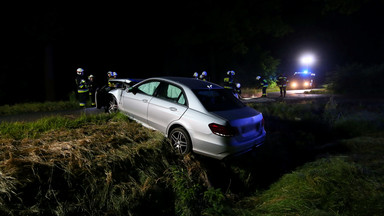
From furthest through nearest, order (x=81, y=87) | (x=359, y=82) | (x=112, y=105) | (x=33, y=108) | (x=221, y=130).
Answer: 1. (x=359, y=82)
2. (x=33, y=108)
3. (x=81, y=87)
4. (x=112, y=105)
5. (x=221, y=130)

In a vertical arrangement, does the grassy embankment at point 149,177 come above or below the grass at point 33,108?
below

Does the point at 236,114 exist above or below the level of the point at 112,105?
below

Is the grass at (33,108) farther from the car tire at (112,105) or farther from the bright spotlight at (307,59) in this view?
the bright spotlight at (307,59)

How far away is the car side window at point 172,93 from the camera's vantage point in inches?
181

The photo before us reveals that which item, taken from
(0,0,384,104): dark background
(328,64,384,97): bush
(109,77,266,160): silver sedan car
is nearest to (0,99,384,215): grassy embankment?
(109,77,266,160): silver sedan car

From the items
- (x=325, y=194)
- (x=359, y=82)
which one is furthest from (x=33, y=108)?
(x=359, y=82)

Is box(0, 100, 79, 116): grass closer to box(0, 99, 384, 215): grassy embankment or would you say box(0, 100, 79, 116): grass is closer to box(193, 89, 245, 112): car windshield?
box(0, 99, 384, 215): grassy embankment

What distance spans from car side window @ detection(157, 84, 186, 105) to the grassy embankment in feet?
2.54

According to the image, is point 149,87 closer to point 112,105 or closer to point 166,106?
point 166,106

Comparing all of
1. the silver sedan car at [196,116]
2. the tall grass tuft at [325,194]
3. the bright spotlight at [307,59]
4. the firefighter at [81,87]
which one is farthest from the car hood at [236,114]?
the bright spotlight at [307,59]

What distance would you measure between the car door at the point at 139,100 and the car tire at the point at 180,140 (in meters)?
0.87

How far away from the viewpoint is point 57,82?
13125 millimetres

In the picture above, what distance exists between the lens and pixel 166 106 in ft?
15.0

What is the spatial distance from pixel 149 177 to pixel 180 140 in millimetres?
979
